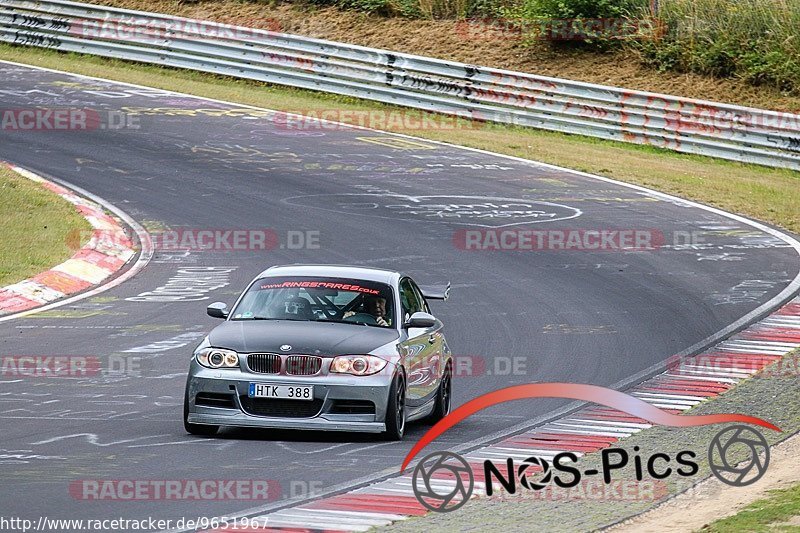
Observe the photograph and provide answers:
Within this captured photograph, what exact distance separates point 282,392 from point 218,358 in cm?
63

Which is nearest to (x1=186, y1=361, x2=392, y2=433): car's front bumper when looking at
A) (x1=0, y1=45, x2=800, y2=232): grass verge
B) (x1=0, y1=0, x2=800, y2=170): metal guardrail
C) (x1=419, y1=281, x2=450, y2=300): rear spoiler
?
(x1=419, y1=281, x2=450, y2=300): rear spoiler

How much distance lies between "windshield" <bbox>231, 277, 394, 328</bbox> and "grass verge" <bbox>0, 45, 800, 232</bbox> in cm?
1273

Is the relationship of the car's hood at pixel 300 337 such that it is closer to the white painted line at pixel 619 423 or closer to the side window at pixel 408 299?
the side window at pixel 408 299

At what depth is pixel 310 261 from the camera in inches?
754

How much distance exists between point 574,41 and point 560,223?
13.9 m

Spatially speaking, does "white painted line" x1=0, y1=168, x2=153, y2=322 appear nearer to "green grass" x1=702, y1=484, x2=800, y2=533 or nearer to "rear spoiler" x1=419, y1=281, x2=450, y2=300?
"rear spoiler" x1=419, y1=281, x2=450, y2=300

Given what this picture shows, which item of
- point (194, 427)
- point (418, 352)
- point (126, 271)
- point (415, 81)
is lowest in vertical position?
point (126, 271)

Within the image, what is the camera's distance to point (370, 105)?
32438 mm

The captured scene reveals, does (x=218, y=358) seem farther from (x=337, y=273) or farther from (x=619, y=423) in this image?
(x=619, y=423)

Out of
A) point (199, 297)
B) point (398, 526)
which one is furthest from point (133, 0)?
point (398, 526)

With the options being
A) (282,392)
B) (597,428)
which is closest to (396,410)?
(282,392)

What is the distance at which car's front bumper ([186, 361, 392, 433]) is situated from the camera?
34.7 ft

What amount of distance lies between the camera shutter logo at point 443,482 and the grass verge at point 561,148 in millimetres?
14463

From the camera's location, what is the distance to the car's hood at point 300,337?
10805 mm
